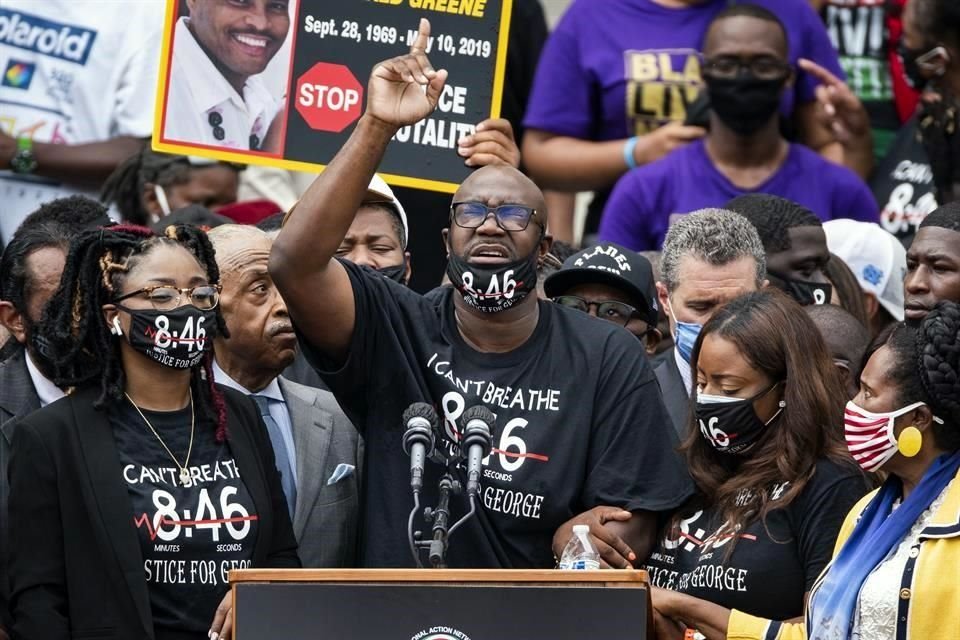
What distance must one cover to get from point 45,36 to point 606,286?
3.42 m

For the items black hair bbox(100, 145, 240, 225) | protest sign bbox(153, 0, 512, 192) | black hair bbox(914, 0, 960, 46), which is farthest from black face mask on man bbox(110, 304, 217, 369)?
black hair bbox(914, 0, 960, 46)

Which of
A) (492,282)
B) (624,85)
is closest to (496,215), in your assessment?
(492,282)

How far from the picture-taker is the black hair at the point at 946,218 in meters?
7.01

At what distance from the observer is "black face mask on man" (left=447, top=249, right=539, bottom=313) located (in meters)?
6.20

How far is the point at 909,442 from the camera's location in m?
5.54

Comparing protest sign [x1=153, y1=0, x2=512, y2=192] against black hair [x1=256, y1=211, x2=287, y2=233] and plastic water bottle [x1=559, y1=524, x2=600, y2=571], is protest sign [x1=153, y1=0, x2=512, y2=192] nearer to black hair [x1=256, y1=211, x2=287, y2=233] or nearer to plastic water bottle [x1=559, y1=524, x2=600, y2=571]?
black hair [x1=256, y1=211, x2=287, y2=233]

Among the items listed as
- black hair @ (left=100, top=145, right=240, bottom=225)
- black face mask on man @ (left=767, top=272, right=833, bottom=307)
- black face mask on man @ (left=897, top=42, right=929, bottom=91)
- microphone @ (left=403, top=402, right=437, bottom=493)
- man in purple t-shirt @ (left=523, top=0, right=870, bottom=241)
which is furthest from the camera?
black hair @ (left=100, top=145, right=240, bottom=225)

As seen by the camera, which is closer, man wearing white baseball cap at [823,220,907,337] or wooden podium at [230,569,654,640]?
wooden podium at [230,569,654,640]

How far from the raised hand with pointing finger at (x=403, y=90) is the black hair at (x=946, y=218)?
1985 mm

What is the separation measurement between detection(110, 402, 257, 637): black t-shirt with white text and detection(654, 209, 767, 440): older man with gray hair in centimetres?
166

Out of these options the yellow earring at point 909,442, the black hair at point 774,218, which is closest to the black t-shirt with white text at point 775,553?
the yellow earring at point 909,442

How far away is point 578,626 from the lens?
5133 millimetres

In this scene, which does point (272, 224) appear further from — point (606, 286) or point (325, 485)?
point (325, 485)

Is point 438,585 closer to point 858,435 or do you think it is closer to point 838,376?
point 858,435
